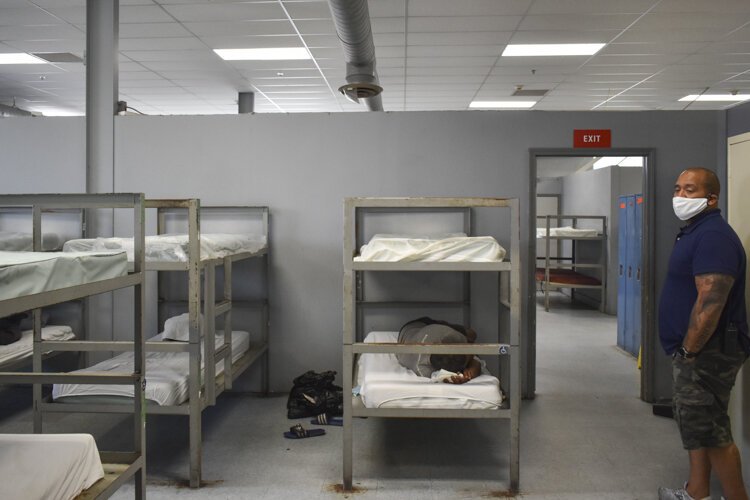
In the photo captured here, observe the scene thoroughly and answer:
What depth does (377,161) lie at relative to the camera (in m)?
4.63

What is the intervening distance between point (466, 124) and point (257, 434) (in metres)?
2.94

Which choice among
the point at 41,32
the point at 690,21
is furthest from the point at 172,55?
the point at 690,21

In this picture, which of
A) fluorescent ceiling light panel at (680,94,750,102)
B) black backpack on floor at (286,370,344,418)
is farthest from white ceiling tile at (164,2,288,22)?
fluorescent ceiling light panel at (680,94,750,102)

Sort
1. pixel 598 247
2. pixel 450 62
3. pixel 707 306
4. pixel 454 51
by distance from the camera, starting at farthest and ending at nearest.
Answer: pixel 598 247
pixel 450 62
pixel 454 51
pixel 707 306

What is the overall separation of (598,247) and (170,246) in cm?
839

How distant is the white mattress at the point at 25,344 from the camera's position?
147 inches

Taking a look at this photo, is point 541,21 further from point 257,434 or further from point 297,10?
point 257,434

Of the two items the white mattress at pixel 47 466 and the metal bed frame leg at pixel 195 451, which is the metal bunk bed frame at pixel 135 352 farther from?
the metal bed frame leg at pixel 195 451

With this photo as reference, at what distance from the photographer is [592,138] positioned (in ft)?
14.9

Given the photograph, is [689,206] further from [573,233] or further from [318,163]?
[573,233]

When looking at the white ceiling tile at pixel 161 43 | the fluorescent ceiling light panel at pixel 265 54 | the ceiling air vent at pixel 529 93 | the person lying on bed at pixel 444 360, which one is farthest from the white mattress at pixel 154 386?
the ceiling air vent at pixel 529 93

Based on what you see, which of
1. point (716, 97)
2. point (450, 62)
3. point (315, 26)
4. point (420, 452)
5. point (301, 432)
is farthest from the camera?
point (716, 97)

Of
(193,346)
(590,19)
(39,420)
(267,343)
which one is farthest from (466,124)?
(39,420)

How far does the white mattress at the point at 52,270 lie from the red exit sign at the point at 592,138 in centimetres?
370
